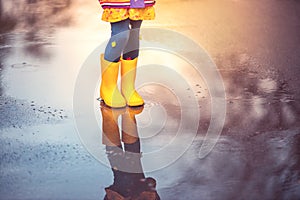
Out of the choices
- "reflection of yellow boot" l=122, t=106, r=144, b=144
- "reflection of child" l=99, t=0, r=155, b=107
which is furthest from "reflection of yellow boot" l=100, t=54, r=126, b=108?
"reflection of yellow boot" l=122, t=106, r=144, b=144

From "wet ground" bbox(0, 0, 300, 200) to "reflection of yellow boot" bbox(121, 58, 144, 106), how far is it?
0.62ft

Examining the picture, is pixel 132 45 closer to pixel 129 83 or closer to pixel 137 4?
pixel 129 83

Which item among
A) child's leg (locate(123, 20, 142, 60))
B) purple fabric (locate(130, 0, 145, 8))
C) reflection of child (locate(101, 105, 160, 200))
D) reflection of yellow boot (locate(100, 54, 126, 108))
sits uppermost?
purple fabric (locate(130, 0, 145, 8))

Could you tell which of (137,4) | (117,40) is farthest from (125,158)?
(137,4)

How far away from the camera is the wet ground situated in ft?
15.1

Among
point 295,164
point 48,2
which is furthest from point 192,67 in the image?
point 48,2

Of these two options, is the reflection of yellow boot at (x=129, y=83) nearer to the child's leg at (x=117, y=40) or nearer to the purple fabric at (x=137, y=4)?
the child's leg at (x=117, y=40)

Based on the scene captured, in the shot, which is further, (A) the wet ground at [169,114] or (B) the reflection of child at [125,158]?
(A) the wet ground at [169,114]

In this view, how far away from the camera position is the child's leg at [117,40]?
19.3 ft

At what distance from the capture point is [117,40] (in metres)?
5.96

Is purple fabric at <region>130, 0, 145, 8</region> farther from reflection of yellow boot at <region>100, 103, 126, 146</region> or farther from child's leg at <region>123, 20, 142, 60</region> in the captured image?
reflection of yellow boot at <region>100, 103, 126, 146</region>

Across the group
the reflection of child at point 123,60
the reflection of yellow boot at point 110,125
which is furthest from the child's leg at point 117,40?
the reflection of yellow boot at point 110,125

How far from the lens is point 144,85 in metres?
6.60

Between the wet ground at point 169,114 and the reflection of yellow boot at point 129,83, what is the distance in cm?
19
